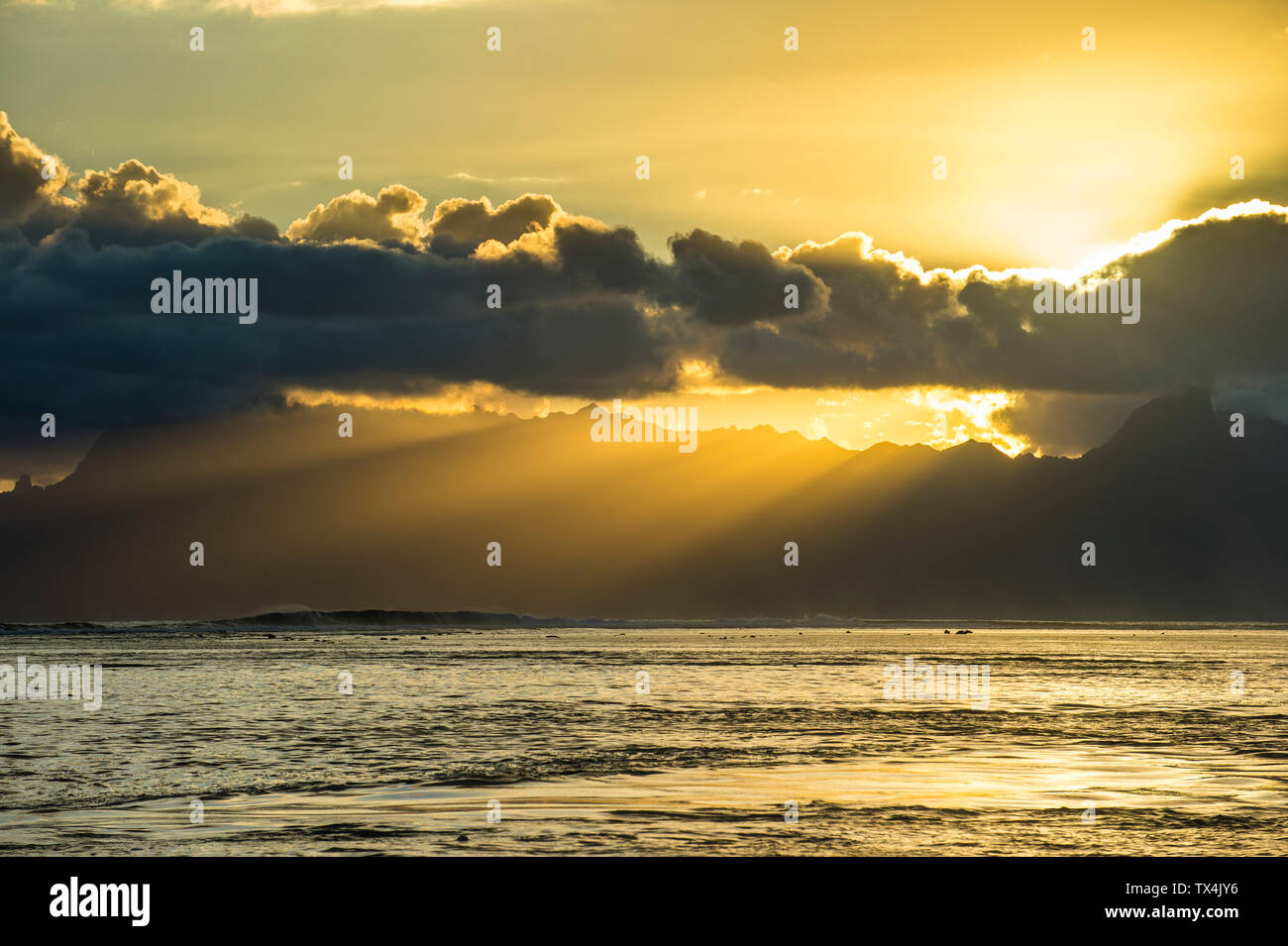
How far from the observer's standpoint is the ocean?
24984mm

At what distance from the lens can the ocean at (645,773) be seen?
82.0 feet

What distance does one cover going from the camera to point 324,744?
42.9 metres

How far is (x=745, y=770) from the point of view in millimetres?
36000

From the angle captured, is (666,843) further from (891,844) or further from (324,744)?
(324,744)

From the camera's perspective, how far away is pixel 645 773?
35.5 metres
